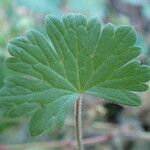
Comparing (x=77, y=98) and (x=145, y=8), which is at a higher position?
(x=145, y=8)

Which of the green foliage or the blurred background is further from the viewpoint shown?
the blurred background

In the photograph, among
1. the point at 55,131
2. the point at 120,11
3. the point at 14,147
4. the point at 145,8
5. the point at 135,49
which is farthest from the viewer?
the point at 120,11

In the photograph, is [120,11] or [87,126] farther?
[120,11]

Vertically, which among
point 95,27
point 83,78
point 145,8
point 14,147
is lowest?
point 14,147

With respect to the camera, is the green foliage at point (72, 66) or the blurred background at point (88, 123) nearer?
the green foliage at point (72, 66)

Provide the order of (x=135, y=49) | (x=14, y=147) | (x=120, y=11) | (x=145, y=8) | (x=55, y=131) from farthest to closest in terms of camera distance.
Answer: (x=120, y=11)
(x=145, y=8)
(x=55, y=131)
(x=14, y=147)
(x=135, y=49)

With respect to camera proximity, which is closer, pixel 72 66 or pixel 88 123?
pixel 72 66

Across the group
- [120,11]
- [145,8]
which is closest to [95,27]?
[145,8]

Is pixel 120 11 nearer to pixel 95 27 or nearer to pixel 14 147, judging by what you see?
pixel 14 147
